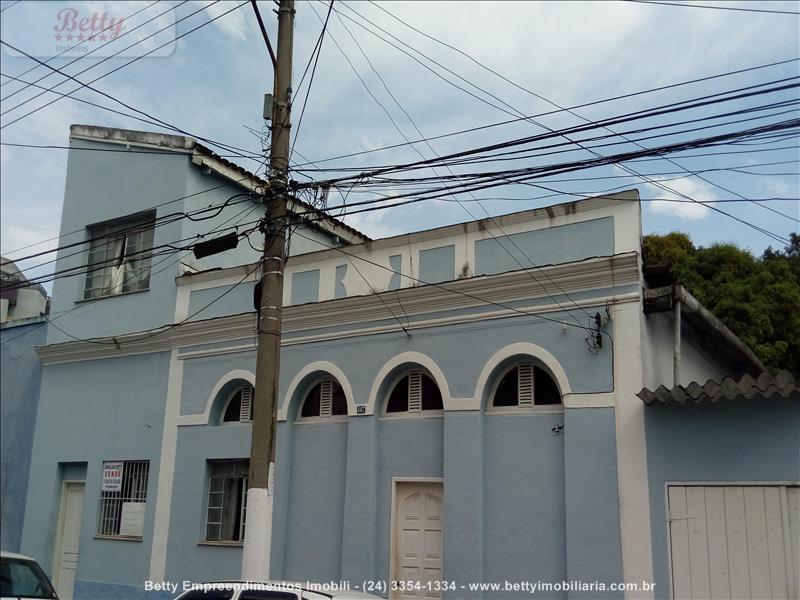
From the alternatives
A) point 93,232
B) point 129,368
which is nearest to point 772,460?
point 129,368

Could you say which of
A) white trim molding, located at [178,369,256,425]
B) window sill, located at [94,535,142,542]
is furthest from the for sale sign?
white trim molding, located at [178,369,256,425]

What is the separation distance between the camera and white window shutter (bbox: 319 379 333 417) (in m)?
12.4

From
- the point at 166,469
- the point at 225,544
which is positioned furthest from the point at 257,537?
the point at 166,469

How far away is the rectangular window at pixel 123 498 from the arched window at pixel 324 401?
3.41 m

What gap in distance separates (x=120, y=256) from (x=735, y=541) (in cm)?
1201

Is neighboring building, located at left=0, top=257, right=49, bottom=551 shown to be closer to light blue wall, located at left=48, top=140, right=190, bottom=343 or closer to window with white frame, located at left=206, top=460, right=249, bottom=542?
light blue wall, located at left=48, top=140, right=190, bottom=343

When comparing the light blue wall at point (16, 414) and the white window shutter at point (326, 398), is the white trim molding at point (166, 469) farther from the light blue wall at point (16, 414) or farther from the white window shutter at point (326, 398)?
the light blue wall at point (16, 414)

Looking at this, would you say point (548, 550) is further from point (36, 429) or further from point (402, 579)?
point (36, 429)

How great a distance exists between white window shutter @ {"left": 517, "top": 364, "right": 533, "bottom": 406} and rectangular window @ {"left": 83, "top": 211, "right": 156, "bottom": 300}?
7.85 metres

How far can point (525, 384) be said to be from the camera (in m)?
10.6

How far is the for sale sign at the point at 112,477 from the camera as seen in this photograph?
46.4ft

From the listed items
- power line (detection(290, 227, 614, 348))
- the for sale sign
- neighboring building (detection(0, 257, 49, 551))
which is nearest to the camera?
power line (detection(290, 227, 614, 348))

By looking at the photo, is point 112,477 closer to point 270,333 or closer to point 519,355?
point 270,333

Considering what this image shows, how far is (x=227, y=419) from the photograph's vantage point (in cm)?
1360
